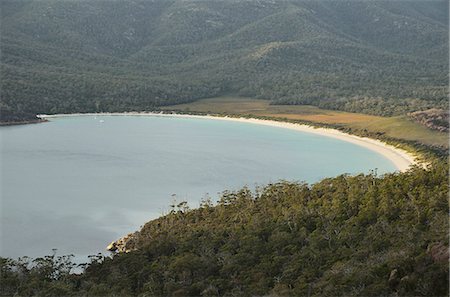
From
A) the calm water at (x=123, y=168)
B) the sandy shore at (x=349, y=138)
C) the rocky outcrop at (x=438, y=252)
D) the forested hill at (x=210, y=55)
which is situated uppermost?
the forested hill at (x=210, y=55)

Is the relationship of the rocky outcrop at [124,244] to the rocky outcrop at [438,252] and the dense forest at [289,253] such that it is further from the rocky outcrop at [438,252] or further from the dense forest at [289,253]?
the rocky outcrop at [438,252]

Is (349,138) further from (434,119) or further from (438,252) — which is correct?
(438,252)

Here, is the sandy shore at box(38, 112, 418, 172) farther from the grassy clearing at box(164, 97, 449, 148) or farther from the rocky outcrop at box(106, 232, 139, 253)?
the rocky outcrop at box(106, 232, 139, 253)

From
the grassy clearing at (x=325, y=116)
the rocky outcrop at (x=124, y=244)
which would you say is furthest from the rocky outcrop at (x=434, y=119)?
the rocky outcrop at (x=124, y=244)

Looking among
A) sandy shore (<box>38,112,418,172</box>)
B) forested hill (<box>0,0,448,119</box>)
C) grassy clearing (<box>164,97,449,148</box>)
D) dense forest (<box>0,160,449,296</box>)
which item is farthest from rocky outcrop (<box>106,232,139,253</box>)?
forested hill (<box>0,0,448,119</box>)

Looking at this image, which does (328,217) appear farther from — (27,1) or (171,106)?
(27,1)

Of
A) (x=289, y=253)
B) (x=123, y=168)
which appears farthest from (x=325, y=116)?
(x=289, y=253)
